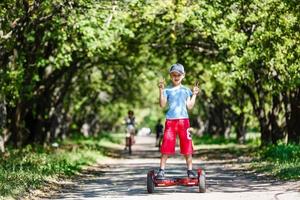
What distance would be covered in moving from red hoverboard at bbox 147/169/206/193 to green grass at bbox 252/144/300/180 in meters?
3.44

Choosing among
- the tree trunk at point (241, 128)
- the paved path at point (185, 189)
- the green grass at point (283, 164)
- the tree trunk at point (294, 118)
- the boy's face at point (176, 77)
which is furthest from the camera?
the tree trunk at point (241, 128)

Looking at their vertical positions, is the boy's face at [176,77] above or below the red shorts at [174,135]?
above

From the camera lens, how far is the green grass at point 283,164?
1564 cm

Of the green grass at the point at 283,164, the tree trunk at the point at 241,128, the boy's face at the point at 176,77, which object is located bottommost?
the green grass at the point at 283,164

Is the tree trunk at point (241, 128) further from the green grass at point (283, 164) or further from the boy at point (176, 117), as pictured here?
the boy at point (176, 117)

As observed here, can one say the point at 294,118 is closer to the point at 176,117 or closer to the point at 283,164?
the point at 283,164

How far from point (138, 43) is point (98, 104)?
33422 millimetres

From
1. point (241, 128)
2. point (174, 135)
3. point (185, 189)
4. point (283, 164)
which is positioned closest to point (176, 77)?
point (174, 135)

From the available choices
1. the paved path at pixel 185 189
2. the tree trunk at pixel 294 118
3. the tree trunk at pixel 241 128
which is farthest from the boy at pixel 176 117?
the tree trunk at pixel 241 128

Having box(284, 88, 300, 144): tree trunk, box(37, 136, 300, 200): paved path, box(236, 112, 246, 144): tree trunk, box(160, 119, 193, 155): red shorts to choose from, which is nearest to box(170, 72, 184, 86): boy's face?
box(160, 119, 193, 155): red shorts

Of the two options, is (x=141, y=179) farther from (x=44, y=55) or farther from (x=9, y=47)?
(x=44, y=55)

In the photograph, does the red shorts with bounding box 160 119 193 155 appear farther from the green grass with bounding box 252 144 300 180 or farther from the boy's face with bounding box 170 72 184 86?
the green grass with bounding box 252 144 300 180

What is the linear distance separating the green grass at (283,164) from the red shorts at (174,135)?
3799 mm

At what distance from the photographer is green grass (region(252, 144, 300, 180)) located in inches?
616
